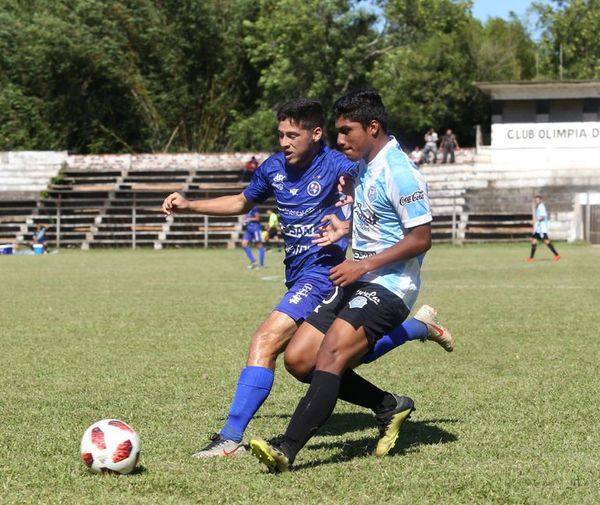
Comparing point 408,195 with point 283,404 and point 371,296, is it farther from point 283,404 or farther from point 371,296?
point 283,404

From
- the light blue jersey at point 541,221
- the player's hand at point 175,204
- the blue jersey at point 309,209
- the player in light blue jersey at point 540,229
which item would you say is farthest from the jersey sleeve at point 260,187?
the light blue jersey at point 541,221

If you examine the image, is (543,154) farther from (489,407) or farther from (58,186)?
(489,407)

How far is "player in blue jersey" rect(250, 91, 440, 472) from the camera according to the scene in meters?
5.65

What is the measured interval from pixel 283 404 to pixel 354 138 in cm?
259

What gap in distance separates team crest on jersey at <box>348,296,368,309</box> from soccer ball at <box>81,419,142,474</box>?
1.32m

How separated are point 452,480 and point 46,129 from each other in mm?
51606

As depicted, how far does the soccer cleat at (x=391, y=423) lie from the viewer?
6055mm

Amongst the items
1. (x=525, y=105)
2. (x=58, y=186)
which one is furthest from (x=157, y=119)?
(x=525, y=105)

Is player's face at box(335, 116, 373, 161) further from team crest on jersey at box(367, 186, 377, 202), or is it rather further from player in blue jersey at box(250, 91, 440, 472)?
team crest on jersey at box(367, 186, 377, 202)

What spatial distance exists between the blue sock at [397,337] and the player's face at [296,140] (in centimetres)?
119

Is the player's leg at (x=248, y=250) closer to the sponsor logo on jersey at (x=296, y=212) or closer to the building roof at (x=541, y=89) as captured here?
the sponsor logo on jersey at (x=296, y=212)

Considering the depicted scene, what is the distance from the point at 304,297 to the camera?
6508 mm

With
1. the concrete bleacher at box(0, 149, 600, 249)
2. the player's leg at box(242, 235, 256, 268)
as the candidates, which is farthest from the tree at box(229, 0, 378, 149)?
the player's leg at box(242, 235, 256, 268)

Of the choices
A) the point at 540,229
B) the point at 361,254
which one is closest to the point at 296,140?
the point at 361,254
